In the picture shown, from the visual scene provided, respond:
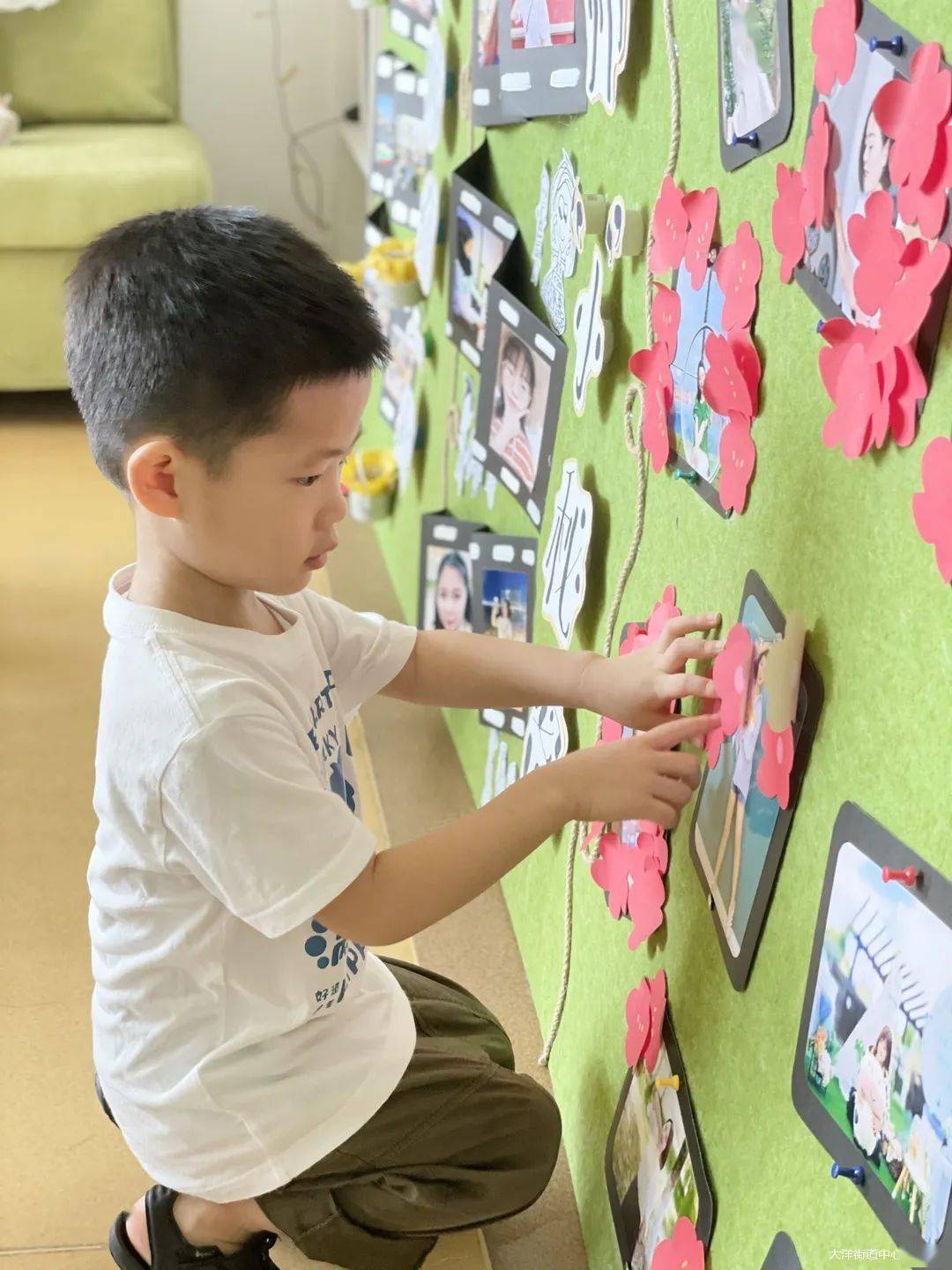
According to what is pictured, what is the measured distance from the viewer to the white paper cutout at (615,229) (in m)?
0.98

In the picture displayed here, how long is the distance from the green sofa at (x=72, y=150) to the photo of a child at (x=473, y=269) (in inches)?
40.2

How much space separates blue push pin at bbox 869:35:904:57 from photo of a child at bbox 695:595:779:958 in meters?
0.28

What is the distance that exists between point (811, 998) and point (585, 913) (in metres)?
0.48

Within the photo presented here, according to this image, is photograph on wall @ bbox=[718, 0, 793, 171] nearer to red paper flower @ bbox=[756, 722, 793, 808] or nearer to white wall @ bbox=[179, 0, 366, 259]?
red paper flower @ bbox=[756, 722, 793, 808]

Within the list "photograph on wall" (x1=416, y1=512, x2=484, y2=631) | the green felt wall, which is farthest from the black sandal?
"photograph on wall" (x1=416, y1=512, x2=484, y2=631)

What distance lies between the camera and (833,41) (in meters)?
0.62

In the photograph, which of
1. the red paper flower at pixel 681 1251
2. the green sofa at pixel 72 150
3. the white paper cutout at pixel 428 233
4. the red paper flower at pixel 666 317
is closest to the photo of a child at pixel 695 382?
the red paper flower at pixel 666 317

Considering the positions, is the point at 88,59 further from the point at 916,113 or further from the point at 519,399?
the point at 916,113

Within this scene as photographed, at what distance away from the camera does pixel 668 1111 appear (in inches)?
34.7

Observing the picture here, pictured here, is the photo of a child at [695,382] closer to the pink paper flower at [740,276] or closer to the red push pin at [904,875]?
the pink paper flower at [740,276]

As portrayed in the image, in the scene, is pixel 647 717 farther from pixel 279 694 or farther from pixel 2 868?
pixel 2 868

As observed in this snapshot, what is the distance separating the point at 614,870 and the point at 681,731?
0.71ft

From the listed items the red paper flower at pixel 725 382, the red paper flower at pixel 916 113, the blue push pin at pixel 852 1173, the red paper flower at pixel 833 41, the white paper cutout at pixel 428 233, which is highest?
the red paper flower at pixel 833 41

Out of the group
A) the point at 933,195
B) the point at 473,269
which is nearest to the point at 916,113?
the point at 933,195
